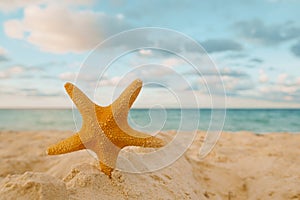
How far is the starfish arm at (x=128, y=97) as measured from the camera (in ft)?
8.23

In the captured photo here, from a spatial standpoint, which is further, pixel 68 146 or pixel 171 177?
pixel 171 177

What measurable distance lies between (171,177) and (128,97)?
3.16ft

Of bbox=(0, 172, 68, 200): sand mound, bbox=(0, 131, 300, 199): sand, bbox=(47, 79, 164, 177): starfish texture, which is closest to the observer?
bbox=(0, 172, 68, 200): sand mound

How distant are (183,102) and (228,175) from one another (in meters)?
1.48

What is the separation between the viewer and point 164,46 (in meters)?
3.17

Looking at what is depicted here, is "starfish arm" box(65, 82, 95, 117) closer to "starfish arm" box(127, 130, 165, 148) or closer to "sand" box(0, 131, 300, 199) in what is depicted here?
"starfish arm" box(127, 130, 165, 148)

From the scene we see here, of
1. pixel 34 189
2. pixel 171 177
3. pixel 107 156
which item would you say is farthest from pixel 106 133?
pixel 171 177

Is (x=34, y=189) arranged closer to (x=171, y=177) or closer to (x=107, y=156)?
(x=107, y=156)

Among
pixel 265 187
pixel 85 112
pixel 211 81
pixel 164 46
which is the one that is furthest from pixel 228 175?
pixel 85 112

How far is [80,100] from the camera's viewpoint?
2.56 m

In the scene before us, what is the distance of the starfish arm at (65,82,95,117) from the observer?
254 cm

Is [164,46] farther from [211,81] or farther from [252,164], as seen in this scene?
[252,164]

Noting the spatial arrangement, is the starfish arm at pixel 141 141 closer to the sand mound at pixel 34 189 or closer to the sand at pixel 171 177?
the sand at pixel 171 177

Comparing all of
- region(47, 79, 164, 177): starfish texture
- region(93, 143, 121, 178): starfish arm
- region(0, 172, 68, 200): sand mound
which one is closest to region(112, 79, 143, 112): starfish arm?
region(47, 79, 164, 177): starfish texture
